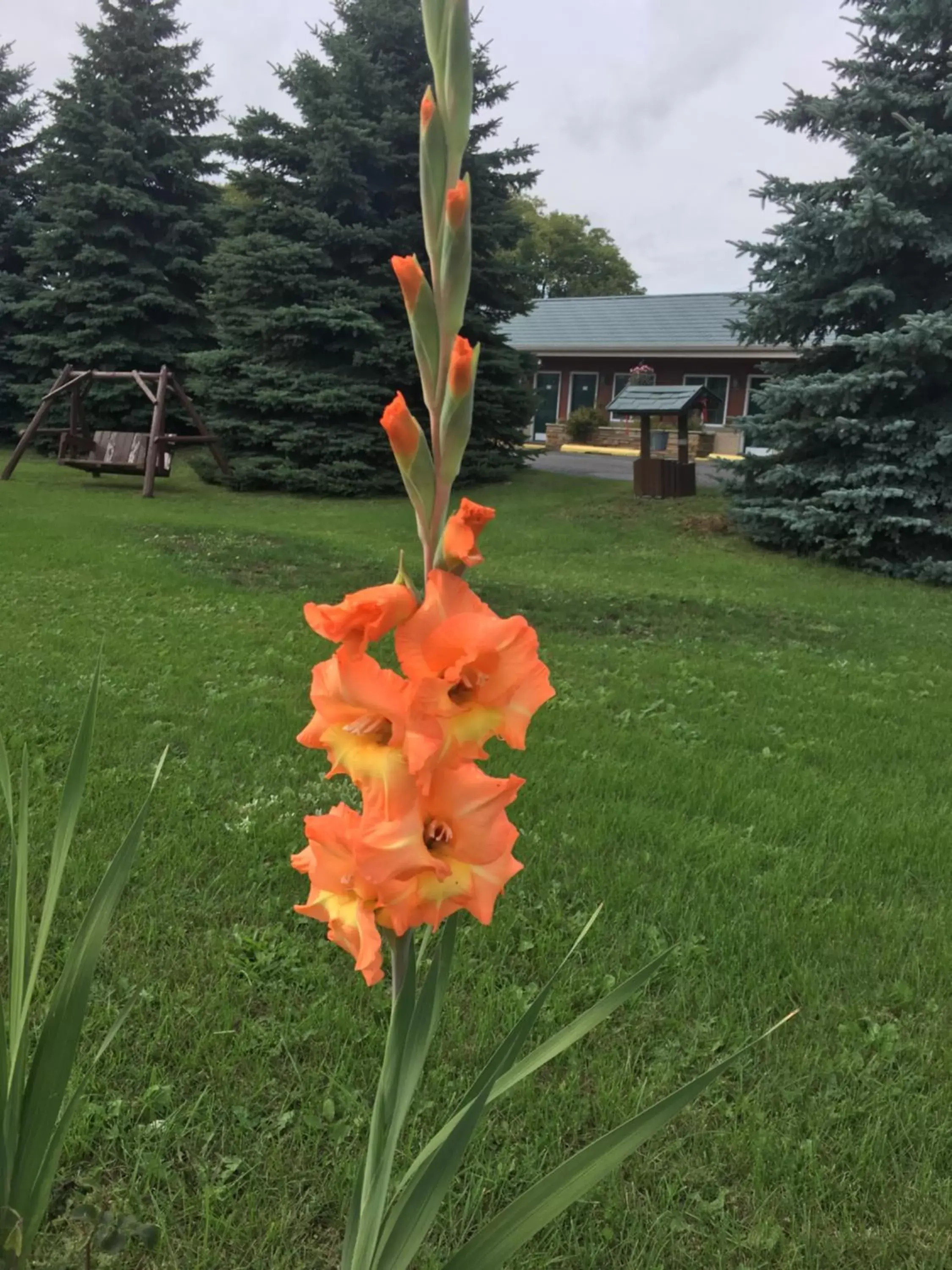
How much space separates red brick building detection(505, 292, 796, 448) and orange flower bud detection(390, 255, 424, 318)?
2610 centimetres

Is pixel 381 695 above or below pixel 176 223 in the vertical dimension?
below

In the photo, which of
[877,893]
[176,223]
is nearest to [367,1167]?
[877,893]

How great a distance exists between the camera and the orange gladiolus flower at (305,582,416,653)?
85 cm

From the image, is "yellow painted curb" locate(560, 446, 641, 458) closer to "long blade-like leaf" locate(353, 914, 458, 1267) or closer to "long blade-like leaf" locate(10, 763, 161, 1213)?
"long blade-like leaf" locate(10, 763, 161, 1213)

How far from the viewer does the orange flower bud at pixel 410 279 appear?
92cm

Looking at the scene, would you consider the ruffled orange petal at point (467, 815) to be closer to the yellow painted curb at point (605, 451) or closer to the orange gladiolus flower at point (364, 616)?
the orange gladiolus flower at point (364, 616)

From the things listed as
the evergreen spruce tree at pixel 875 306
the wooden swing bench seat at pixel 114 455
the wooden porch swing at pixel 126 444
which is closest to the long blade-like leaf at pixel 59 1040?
the evergreen spruce tree at pixel 875 306

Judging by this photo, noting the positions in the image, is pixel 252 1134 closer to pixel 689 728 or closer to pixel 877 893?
pixel 877 893

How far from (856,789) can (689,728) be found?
3.16 ft

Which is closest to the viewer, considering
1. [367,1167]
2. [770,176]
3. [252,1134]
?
[367,1167]

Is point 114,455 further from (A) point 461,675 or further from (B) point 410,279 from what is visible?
(A) point 461,675

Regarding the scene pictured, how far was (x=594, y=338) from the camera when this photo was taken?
98.8 feet

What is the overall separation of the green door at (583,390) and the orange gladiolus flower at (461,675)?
30.7m

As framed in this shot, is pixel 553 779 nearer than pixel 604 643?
Yes
